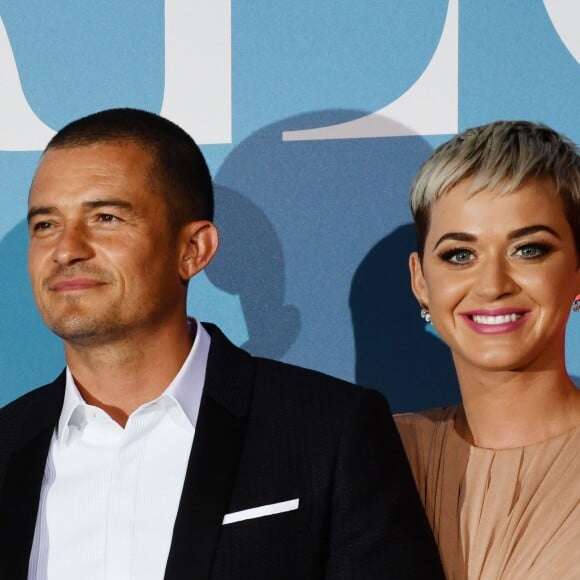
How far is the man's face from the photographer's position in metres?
1.89

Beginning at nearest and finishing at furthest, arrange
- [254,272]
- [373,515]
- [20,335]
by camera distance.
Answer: [373,515] < [254,272] < [20,335]

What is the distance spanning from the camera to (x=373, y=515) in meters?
1.80

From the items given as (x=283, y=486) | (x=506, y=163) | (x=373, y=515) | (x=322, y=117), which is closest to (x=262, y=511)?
(x=283, y=486)

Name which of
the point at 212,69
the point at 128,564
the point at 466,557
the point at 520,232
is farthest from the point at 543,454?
the point at 212,69

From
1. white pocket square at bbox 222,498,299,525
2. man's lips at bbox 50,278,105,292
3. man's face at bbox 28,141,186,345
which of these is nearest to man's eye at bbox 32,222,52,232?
man's face at bbox 28,141,186,345

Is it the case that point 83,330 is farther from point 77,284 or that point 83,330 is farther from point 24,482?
point 24,482

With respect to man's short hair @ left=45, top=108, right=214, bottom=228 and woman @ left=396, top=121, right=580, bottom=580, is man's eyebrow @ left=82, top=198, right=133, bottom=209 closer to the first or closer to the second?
man's short hair @ left=45, top=108, right=214, bottom=228

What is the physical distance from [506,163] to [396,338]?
64 centimetres

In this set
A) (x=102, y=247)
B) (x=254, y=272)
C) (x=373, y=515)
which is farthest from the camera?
(x=254, y=272)

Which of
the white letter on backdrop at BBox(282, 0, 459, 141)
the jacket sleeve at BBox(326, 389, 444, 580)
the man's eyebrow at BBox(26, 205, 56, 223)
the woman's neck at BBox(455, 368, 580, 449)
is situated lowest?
the jacket sleeve at BBox(326, 389, 444, 580)

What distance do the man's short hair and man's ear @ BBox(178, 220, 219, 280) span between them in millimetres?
18

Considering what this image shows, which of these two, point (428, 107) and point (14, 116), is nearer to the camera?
point (428, 107)

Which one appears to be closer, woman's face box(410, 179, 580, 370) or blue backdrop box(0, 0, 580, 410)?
woman's face box(410, 179, 580, 370)

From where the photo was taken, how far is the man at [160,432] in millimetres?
1801
